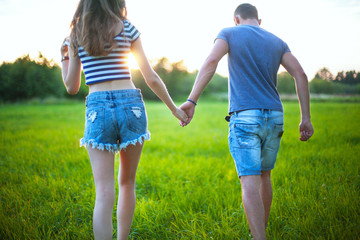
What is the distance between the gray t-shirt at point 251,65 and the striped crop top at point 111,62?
784 millimetres

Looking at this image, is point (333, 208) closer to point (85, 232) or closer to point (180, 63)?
point (85, 232)

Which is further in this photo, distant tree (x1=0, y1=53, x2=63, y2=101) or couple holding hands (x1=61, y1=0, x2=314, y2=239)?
distant tree (x1=0, y1=53, x2=63, y2=101)

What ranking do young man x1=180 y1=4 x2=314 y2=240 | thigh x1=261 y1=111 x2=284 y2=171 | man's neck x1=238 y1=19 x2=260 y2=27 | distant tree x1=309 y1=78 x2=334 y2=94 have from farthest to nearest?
distant tree x1=309 y1=78 x2=334 y2=94
man's neck x1=238 y1=19 x2=260 y2=27
thigh x1=261 y1=111 x2=284 y2=171
young man x1=180 y1=4 x2=314 y2=240

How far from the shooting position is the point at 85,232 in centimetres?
246

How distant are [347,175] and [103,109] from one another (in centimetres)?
362

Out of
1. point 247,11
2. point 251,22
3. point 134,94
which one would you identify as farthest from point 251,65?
point 134,94

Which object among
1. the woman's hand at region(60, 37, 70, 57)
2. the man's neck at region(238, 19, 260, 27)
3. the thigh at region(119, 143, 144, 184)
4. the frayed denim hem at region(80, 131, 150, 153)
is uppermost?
the man's neck at region(238, 19, 260, 27)

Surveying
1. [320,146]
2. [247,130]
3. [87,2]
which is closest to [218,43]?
[247,130]

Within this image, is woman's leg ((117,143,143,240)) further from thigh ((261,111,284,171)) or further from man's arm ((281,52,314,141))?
man's arm ((281,52,314,141))

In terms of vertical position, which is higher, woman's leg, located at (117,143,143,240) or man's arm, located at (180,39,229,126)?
man's arm, located at (180,39,229,126)

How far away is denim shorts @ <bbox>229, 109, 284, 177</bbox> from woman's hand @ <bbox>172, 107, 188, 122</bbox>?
54cm

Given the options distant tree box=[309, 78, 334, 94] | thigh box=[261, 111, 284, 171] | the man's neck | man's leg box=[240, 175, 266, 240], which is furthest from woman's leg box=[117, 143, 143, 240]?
distant tree box=[309, 78, 334, 94]

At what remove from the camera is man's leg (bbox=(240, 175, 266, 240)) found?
187cm

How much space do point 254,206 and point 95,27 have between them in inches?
71.8
